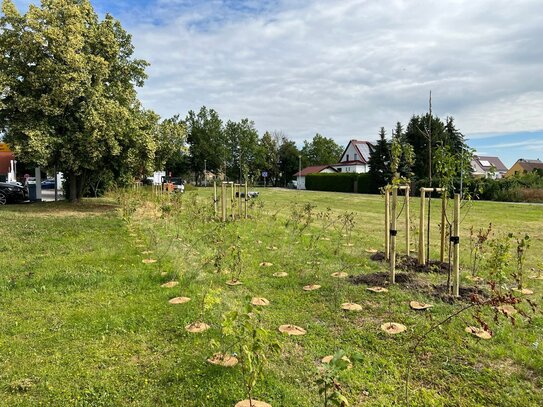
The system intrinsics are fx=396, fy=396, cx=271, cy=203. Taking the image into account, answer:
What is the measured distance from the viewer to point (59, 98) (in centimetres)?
1465

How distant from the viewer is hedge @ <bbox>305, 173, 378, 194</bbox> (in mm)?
42438

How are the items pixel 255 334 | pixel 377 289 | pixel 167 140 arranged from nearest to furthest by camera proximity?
pixel 255 334 < pixel 377 289 < pixel 167 140

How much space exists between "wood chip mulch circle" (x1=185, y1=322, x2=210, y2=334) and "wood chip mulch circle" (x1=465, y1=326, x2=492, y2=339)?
2.72 m

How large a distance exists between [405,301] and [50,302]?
14.7ft

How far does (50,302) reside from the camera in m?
4.97

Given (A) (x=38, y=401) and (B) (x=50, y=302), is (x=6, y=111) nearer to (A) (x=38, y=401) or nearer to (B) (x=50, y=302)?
(B) (x=50, y=302)

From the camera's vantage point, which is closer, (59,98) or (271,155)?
(59,98)

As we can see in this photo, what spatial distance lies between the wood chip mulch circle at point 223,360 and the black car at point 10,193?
2133 centimetres

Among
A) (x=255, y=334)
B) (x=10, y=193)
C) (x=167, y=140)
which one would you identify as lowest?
(x=255, y=334)

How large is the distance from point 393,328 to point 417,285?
1.64 meters

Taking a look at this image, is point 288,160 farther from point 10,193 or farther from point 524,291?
point 524,291

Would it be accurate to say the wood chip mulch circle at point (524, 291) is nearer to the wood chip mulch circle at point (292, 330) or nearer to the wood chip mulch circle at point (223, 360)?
the wood chip mulch circle at point (292, 330)

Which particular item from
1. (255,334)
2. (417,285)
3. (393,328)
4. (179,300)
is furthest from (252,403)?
(417,285)

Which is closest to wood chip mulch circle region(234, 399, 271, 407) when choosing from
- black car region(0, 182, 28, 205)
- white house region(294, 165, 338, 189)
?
black car region(0, 182, 28, 205)
